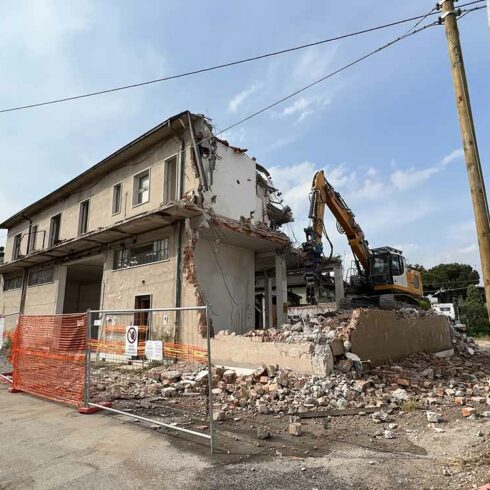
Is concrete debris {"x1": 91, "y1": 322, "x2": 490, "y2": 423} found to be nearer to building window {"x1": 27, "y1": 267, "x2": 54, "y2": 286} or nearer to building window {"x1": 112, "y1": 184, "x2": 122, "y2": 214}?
building window {"x1": 112, "y1": 184, "x2": 122, "y2": 214}

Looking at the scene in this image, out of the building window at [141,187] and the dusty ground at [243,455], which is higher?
the building window at [141,187]

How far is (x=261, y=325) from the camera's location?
26.3 meters

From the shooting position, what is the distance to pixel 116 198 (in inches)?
714

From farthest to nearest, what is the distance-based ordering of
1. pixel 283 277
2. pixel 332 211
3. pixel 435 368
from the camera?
1. pixel 332 211
2. pixel 283 277
3. pixel 435 368

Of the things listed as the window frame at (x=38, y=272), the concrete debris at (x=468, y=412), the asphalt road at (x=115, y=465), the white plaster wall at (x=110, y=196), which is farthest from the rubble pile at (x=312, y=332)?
the window frame at (x=38, y=272)

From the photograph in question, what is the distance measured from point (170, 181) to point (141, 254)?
3.14 m

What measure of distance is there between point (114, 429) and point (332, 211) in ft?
50.3

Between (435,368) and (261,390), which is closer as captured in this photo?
(261,390)

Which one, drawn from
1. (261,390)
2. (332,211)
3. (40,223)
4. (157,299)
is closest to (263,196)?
(332,211)

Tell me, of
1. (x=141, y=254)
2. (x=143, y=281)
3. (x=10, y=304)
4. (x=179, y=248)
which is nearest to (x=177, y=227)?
(x=179, y=248)

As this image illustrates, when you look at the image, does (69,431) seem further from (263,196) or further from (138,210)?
(263,196)

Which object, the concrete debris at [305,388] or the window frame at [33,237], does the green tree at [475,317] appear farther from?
the window frame at [33,237]

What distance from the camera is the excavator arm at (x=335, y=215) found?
16719 mm

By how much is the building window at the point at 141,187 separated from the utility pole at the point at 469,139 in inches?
499
